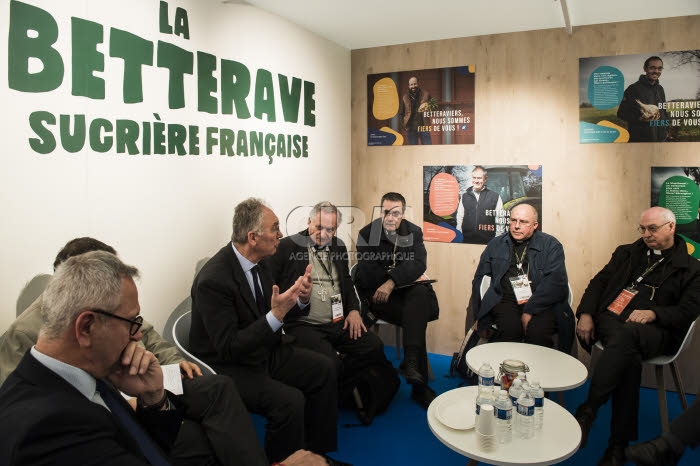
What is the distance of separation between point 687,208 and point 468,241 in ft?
5.73

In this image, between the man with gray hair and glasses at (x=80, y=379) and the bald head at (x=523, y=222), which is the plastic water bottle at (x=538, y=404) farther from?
the bald head at (x=523, y=222)

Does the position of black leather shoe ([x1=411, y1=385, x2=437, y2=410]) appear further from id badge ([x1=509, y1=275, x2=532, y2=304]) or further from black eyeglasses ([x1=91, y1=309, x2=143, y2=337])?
black eyeglasses ([x1=91, y1=309, x2=143, y2=337])

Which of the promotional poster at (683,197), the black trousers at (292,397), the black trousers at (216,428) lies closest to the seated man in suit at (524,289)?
the promotional poster at (683,197)

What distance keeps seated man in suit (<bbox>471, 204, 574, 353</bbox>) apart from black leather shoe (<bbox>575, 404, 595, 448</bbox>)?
708 millimetres

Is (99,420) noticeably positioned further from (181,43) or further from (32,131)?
(181,43)

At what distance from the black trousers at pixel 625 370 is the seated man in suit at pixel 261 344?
5.24 ft

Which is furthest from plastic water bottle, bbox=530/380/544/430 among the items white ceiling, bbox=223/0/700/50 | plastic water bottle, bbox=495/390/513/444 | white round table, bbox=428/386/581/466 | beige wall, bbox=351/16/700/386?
white ceiling, bbox=223/0/700/50

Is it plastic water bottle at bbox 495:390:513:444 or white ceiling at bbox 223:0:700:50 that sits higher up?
white ceiling at bbox 223:0:700:50

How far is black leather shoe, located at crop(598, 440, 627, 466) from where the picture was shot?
305 cm

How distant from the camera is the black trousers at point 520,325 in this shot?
12.9 ft

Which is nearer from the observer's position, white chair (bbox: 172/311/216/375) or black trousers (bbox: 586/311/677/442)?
white chair (bbox: 172/311/216/375)

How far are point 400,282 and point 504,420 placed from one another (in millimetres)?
1956

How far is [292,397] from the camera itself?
109 inches

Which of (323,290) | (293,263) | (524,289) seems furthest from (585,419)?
(293,263)
